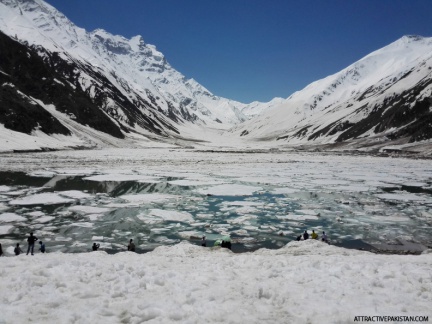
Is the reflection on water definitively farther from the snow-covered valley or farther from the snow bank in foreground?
the snow bank in foreground

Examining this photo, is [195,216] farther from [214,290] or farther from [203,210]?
[214,290]

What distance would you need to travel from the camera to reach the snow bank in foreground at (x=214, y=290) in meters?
9.09

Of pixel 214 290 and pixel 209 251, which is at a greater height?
pixel 214 290

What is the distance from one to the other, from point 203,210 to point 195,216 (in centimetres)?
233

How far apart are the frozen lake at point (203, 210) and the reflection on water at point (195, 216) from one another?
72 millimetres

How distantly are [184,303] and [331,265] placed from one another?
6.32m

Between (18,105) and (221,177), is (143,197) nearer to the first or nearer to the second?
(221,177)

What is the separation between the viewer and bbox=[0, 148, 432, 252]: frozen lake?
22562mm

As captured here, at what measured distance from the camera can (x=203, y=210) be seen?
30.3m

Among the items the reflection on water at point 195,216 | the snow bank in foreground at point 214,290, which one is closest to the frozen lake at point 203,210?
the reflection on water at point 195,216

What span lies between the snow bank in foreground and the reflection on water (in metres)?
7.51

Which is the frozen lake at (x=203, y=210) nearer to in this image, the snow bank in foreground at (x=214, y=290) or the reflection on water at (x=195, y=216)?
the reflection on water at (x=195, y=216)

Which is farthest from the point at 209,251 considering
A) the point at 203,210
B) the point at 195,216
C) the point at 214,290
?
the point at 203,210

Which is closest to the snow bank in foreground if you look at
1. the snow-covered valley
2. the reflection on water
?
the snow-covered valley
